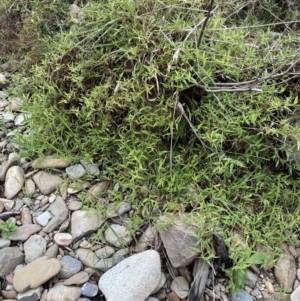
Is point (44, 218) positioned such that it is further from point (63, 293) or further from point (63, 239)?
point (63, 293)

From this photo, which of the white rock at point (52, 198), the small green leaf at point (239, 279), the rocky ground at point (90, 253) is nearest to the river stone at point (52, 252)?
the rocky ground at point (90, 253)

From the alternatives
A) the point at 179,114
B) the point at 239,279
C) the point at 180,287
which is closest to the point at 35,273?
the point at 180,287

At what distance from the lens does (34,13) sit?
236cm

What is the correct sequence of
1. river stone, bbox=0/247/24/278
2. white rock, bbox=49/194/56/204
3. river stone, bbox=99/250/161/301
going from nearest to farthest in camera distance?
river stone, bbox=99/250/161/301
river stone, bbox=0/247/24/278
white rock, bbox=49/194/56/204

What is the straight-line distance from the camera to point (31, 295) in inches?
58.1

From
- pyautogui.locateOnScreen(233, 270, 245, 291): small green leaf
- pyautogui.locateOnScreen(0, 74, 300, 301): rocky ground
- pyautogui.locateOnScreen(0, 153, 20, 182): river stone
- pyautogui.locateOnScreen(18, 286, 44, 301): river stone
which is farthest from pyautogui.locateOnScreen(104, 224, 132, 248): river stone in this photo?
pyautogui.locateOnScreen(0, 153, 20, 182): river stone

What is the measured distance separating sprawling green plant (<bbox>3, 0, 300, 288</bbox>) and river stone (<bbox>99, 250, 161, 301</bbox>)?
0.21 metres

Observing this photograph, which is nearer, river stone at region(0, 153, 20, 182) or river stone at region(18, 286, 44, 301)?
river stone at region(18, 286, 44, 301)

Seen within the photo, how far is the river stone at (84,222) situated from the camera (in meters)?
1.64

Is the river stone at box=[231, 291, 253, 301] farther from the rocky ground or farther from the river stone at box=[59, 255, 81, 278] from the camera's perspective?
the river stone at box=[59, 255, 81, 278]

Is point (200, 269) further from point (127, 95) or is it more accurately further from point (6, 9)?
point (6, 9)

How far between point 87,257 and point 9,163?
1.91ft

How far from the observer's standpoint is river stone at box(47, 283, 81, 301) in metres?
1.47

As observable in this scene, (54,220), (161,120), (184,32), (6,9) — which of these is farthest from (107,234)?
(6,9)
